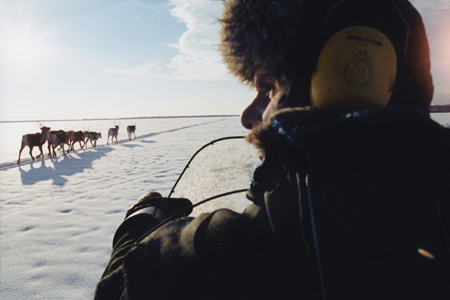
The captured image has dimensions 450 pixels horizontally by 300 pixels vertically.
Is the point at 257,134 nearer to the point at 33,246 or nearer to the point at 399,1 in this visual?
the point at 399,1

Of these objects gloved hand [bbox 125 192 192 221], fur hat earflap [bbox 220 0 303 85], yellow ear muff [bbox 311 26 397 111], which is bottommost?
gloved hand [bbox 125 192 192 221]

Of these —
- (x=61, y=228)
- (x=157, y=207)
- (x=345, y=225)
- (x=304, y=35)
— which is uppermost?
(x=304, y=35)

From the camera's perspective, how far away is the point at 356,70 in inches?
32.9

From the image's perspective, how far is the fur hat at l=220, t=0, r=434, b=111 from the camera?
35.3 inches

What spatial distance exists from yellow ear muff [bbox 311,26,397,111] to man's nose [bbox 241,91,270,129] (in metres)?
0.33

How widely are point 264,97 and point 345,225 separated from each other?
2.28 feet

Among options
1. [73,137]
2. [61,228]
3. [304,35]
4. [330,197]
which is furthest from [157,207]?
[73,137]

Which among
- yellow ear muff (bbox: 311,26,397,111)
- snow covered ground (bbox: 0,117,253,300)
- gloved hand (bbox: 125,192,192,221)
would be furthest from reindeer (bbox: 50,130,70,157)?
yellow ear muff (bbox: 311,26,397,111)

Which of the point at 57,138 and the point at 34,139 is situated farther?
the point at 57,138

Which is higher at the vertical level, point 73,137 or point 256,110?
point 256,110

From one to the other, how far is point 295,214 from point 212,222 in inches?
10.7

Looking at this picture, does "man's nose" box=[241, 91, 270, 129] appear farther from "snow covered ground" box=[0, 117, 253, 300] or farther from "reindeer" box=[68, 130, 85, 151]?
"reindeer" box=[68, 130, 85, 151]

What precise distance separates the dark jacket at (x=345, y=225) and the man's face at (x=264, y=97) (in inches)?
10.4

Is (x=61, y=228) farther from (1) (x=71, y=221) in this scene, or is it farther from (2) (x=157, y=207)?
(2) (x=157, y=207)
